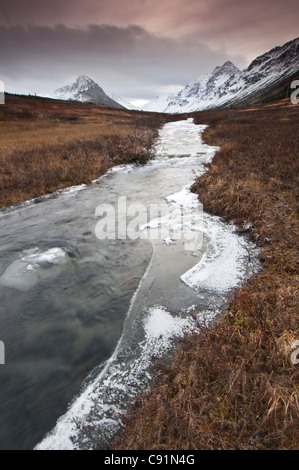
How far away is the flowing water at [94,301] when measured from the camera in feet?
10.7

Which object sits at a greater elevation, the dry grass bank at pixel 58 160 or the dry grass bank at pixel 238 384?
the dry grass bank at pixel 58 160

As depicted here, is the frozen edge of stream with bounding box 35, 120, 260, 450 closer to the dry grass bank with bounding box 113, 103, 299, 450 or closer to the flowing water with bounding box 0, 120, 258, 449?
the flowing water with bounding box 0, 120, 258, 449

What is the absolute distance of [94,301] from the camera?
16.8 ft

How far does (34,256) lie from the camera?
673cm

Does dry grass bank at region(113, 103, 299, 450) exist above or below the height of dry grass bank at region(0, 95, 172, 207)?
below

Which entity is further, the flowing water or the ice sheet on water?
the ice sheet on water

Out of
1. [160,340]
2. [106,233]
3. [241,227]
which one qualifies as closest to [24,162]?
[106,233]

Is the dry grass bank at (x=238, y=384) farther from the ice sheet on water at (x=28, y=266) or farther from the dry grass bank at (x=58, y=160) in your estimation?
the dry grass bank at (x=58, y=160)

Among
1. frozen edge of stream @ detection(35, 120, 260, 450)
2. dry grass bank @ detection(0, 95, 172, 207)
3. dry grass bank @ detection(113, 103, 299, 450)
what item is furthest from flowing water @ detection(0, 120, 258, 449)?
dry grass bank @ detection(0, 95, 172, 207)

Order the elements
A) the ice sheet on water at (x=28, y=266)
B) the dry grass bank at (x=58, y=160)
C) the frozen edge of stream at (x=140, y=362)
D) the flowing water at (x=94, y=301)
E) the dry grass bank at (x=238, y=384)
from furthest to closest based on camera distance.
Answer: the dry grass bank at (x=58, y=160)
the ice sheet on water at (x=28, y=266)
the flowing water at (x=94, y=301)
the frozen edge of stream at (x=140, y=362)
the dry grass bank at (x=238, y=384)

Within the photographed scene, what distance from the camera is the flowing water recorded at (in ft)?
10.7

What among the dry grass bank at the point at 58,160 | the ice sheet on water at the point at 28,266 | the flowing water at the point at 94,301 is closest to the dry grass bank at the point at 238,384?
the flowing water at the point at 94,301

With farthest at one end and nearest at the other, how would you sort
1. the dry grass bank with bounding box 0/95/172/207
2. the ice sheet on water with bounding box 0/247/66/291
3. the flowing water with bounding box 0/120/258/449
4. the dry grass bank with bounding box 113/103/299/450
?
the dry grass bank with bounding box 0/95/172/207 → the ice sheet on water with bounding box 0/247/66/291 → the flowing water with bounding box 0/120/258/449 → the dry grass bank with bounding box 113/103/299/450

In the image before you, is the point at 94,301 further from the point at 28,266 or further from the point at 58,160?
the point at 58,160
